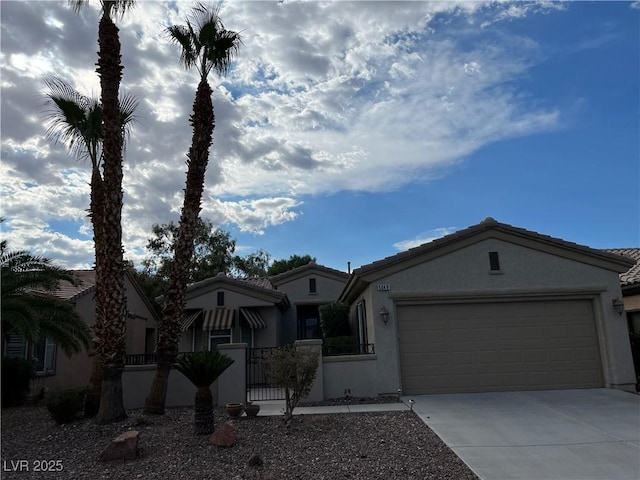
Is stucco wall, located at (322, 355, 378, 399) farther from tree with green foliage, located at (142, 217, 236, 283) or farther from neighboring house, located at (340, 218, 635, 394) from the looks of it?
tree with green foliage, located at (142, 217, 236, 283)

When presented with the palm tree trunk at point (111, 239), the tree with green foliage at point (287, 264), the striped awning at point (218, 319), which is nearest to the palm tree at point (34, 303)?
the palm tree trunk at point (111, 239)

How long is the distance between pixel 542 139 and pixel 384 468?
460 inches

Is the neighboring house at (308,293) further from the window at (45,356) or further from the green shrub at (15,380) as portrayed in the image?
the green shrub at (15,380)

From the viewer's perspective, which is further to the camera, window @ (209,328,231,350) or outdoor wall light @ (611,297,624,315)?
window @ (209,328,231,350)

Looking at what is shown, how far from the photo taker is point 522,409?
10.2 m

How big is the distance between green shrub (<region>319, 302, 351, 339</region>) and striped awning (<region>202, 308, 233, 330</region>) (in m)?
4.13

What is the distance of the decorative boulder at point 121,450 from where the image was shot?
732cm

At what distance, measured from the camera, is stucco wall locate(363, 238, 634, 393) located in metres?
12.6

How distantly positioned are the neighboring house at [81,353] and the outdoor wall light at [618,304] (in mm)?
15865

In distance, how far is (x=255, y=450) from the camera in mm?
7613

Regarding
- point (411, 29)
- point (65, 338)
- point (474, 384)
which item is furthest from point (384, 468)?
point (411, 29)

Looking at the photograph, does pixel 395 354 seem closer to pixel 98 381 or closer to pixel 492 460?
pixel 492 460

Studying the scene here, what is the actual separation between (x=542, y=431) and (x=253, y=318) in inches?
529

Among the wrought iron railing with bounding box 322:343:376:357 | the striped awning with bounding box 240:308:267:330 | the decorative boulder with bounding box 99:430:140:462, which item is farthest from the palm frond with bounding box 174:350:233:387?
the striped awning with bounding box 240:308:267:330
